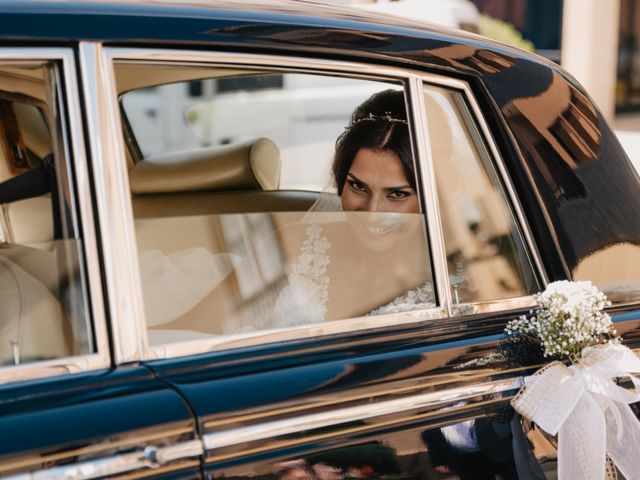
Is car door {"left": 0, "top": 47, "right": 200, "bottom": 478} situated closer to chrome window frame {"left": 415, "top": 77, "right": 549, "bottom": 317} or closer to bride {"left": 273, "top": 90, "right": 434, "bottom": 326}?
bride {"left": 273, "top": 90, "right": 434, "bottom": 326}

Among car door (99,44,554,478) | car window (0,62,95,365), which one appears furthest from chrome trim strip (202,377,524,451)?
car window (0,62,95,365)

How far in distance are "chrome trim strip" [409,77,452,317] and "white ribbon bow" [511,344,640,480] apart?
24 centimetres

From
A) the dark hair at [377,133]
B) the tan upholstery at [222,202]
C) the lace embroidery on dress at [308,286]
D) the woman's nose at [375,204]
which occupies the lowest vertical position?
the lace embroidery on dress at [308,286]

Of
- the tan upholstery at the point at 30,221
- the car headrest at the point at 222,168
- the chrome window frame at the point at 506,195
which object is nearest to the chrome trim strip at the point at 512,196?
the chrome window frame at the point at 506,195

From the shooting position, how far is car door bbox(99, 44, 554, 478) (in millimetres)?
1653

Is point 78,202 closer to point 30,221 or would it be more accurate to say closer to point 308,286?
point 30,221

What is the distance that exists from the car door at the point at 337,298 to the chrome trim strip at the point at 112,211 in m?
0.02

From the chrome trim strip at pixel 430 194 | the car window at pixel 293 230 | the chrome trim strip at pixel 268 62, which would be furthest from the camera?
the chrome trim strip at pixel 430 194

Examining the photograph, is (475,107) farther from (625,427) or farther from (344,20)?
(625,427)

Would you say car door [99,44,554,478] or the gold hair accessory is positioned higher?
the gold hair accessory

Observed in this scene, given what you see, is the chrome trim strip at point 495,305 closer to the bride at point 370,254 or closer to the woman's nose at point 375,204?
the bride at point 370,254

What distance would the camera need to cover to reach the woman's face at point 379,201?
79.6 inches

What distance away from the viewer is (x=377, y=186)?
2.25 metres

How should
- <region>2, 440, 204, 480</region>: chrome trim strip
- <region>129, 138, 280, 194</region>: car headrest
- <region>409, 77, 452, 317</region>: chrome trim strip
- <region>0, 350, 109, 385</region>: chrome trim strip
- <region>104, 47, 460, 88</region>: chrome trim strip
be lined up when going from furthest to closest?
<region>129, 138, 280, 194</region>: car headrest, <region>409, 77, 452, 317</region>: chrome trim strip, <region>104, 47, 460, 88</region>: chrome trim strip, <region>0, 350, 109, 385</region>: chrome trim strip, <region>2, 440, 204, 480</region>: chrome trim strip
